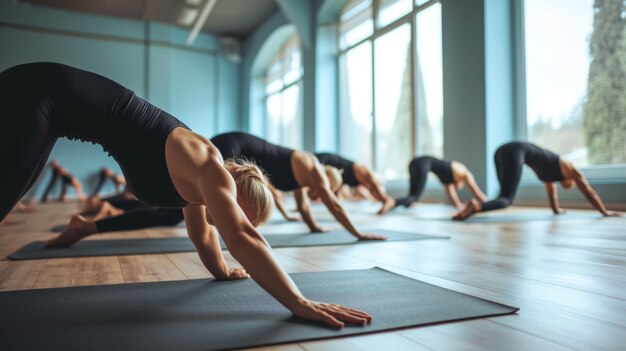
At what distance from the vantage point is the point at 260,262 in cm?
121

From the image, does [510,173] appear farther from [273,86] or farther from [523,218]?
[273,86]

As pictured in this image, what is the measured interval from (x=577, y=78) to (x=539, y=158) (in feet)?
4.47

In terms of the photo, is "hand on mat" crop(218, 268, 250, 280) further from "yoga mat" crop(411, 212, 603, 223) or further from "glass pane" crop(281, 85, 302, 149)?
"glass pane" crop(281, 85, 302, 149)

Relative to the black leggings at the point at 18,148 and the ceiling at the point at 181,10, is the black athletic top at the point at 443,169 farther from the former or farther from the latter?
the ceiling at the point at 181,10

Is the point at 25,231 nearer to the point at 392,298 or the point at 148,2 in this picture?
the point at 392,298

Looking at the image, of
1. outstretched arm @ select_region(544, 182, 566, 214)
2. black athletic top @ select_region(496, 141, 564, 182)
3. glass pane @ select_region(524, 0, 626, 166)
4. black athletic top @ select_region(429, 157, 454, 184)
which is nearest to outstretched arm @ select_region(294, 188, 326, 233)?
black athletic top @ select_region(496, 141, 564, 182)

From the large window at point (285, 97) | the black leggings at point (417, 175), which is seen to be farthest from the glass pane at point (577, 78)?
the large window at point (285, 97)

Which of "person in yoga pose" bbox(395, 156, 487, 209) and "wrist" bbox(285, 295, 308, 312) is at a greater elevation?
"person in yoga pose" bbox(395, 156, 487, 209)

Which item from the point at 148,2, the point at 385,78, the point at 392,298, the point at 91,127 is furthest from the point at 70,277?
the point at 148,2

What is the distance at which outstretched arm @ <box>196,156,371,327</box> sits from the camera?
1202mm

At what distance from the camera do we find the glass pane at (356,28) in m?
8.08

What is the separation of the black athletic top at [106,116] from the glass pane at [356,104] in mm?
6861

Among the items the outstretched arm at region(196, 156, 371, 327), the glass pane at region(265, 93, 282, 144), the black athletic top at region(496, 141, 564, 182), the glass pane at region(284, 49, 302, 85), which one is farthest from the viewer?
the glass pane at region(265, 93, 282, 144)

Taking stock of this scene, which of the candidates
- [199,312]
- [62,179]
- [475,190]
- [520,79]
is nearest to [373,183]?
[475,190]
